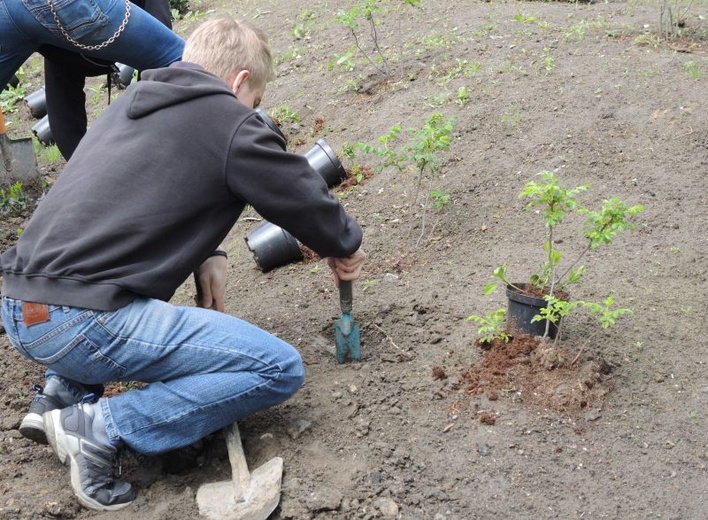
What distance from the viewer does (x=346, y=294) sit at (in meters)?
3.16

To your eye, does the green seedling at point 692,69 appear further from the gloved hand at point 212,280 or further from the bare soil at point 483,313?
the gloved hand at point 212,280

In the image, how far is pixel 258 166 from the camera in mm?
2561

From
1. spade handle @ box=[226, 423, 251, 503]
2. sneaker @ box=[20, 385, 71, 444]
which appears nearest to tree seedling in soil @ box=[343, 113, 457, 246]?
spade handle @ box=[226, 423, 251, 503]

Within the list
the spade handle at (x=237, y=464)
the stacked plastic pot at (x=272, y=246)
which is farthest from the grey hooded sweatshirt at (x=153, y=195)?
the stacked plastic pot at (x=272, y=246)

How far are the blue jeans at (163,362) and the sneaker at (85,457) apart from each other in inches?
2.7

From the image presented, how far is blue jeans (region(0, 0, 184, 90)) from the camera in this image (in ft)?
11.3

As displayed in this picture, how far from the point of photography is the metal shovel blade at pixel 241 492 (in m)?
2.50

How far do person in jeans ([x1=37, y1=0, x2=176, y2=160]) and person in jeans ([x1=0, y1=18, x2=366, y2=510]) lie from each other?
1.51 m

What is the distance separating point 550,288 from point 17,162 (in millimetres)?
4554

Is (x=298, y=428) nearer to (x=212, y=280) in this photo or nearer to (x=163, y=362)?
(x=163, y=362)

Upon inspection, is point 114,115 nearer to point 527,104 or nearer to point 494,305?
point 494,305

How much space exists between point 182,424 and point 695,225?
2.69 m

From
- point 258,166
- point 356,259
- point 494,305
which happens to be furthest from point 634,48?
point 258,166

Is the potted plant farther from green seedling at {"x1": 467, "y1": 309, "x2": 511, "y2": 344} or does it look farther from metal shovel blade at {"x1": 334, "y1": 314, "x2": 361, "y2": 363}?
metal shovel blade at {"x1": 334, "y1": 314, "x2": 361, "y2": 363}
